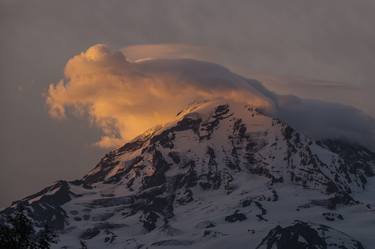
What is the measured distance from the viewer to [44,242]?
70938 millimetres

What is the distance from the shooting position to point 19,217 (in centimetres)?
7050

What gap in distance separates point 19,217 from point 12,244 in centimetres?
206

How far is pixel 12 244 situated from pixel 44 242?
93.3 inches

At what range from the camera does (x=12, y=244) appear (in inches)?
2768

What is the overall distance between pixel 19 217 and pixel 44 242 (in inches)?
105
